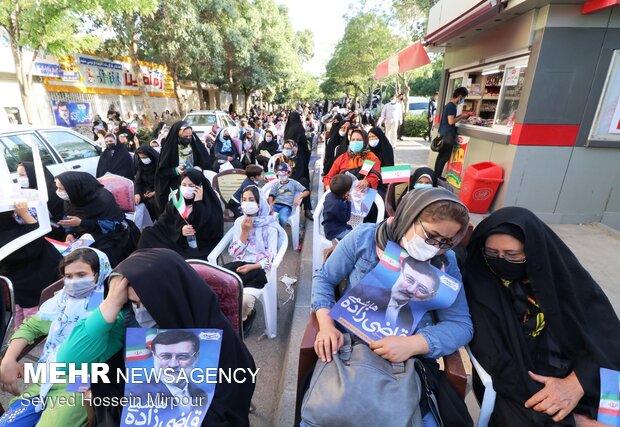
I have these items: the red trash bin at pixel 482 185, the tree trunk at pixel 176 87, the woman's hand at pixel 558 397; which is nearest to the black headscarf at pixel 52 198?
the woman's hand at pixel 558 397

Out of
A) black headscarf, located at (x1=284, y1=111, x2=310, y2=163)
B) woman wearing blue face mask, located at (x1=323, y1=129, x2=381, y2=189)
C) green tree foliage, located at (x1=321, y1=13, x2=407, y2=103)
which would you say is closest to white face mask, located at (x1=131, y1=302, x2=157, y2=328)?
woman wearing blue face mask, located at (x1=323, y1=129, x2=381, y2=189)

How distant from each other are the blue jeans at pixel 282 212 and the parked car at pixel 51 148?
8.92 feet

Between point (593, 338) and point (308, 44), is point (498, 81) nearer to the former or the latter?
point (593, 338)

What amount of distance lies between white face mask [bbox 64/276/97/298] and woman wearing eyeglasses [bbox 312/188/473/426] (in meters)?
Answer: 1.25

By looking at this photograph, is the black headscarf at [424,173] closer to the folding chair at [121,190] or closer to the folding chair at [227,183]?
the folding chair at [227,183]

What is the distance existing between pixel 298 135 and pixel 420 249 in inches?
213

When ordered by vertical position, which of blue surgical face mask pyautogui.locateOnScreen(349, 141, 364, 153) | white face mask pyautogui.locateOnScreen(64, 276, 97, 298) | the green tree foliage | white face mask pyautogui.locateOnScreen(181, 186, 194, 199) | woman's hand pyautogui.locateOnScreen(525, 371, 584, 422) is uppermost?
the green tree foliage

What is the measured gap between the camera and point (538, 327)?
155 centimetres

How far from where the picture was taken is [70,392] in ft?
4.84

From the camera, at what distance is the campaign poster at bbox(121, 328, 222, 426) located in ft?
4.44

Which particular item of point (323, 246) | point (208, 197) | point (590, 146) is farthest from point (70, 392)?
point (590, 146)

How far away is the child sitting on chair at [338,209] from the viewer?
3.25 metres

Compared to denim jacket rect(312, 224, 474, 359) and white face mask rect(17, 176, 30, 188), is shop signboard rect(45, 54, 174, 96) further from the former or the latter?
denim jacket rect(312, 224, 474, 359)

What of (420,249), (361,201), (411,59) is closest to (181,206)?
(361,201)
